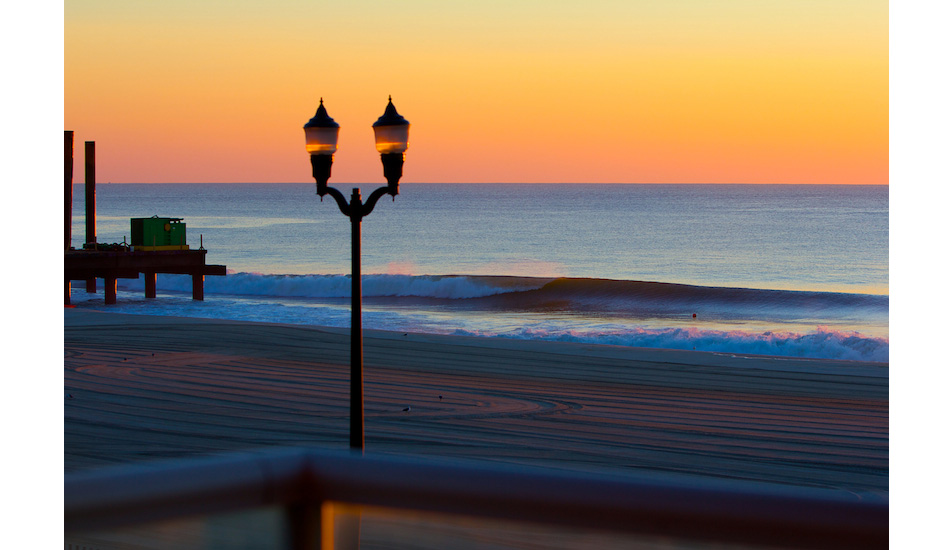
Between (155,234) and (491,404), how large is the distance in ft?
70.1

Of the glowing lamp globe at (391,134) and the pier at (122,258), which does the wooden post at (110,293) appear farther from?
the glowing lamp globe at (391,134)

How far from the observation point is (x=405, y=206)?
105 metres

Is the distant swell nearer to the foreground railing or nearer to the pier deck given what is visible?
the pier deck

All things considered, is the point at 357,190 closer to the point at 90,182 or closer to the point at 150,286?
the point at 90,182

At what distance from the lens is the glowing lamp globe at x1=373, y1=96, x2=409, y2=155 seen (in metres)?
7.63

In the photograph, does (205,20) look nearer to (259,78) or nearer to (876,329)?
(259,78)

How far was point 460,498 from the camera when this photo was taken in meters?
1.63

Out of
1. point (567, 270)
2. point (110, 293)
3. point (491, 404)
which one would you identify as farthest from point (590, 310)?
point (491, 404)

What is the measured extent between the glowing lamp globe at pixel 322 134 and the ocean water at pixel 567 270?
630 inches

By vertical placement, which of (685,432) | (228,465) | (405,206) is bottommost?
(685,432)

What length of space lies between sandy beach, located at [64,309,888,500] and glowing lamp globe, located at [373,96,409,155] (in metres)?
3.18

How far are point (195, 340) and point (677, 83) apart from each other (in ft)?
217

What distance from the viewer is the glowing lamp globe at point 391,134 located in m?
7.63

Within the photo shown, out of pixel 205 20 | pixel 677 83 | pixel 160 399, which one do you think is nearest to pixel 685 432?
pixel 160 399
